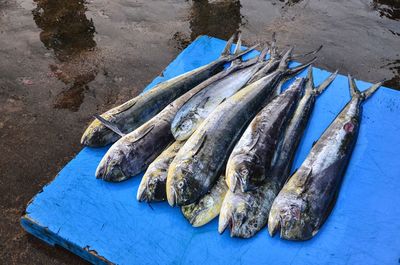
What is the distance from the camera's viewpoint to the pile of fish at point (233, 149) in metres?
3.26

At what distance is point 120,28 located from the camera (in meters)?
7.39

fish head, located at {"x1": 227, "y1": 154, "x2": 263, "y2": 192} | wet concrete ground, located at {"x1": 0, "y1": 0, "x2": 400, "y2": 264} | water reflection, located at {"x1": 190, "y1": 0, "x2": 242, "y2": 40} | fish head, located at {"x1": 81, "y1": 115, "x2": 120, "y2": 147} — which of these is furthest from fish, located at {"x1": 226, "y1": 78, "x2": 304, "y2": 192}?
water reflection, located at {"x1": 190, "y1": 0, "x2": 242, "y2": 40}

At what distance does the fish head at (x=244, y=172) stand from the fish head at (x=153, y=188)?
649mm

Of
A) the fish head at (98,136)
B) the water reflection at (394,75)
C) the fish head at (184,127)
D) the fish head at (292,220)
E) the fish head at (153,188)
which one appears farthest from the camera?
the water reflection at (394,75)

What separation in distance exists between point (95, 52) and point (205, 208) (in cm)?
441

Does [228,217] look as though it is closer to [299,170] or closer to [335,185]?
[299,170]

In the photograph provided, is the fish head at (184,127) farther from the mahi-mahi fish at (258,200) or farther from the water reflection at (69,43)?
the water reflection at (69,43)

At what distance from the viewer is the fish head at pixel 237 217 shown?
3.19m

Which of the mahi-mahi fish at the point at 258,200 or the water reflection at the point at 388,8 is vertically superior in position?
the water reflection at the point at 388,8

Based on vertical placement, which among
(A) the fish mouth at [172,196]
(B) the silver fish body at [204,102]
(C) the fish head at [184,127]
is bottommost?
(A) the fish mouth at [172,196]

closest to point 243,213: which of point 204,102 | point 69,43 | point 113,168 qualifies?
point 113,168

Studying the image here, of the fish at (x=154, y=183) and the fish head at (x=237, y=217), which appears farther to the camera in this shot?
the fish at (x=154, y=183)

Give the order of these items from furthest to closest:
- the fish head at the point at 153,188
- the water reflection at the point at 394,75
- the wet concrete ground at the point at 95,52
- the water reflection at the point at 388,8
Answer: the water reflection at the point at 388,8 → the water reflection at the point at 394,75 → the wet concrete ground at the point at 95,52 → the fish head at the point at 153,188

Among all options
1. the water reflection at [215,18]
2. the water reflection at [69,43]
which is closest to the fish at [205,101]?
the water reflection at [69,43]
